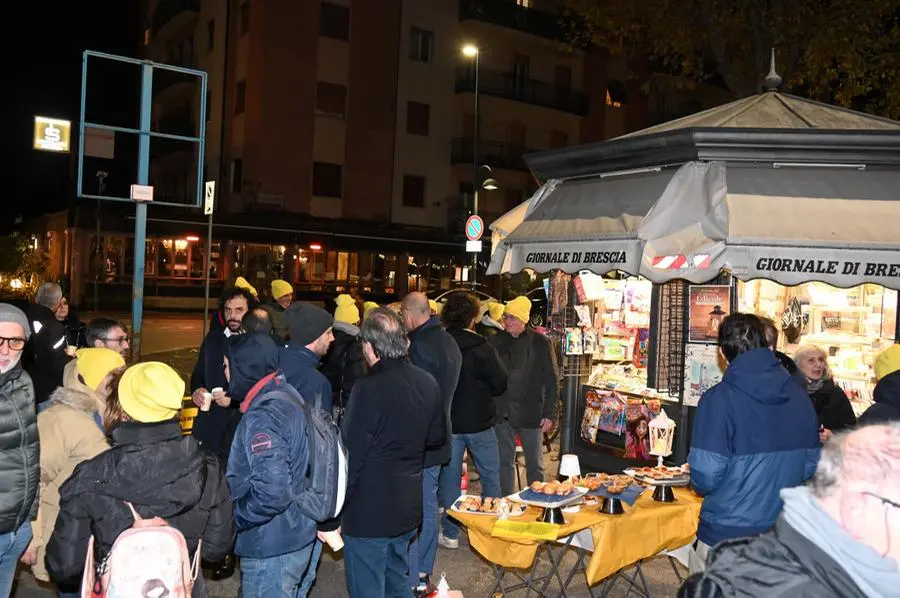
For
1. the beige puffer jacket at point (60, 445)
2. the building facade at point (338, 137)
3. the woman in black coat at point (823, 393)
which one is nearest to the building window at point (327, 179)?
the building facade at point (338, 137)

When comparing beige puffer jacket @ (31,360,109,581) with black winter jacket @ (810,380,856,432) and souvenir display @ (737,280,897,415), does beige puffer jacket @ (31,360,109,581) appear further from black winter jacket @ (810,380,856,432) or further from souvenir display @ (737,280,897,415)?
souvenir display @ (737,280,897,415)

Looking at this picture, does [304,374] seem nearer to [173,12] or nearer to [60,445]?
[60,445]

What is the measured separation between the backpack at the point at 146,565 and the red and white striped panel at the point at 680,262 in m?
4.68

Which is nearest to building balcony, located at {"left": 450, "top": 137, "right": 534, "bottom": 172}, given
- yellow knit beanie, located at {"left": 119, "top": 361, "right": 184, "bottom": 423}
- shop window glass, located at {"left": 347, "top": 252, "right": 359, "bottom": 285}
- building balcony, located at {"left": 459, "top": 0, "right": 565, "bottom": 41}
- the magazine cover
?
building balcony, located at {"left": 459, "top": 0, "right": 565, "bottom": 41}

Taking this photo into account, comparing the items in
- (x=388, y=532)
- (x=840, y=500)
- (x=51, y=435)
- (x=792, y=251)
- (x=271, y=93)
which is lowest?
(x=388, y=532)

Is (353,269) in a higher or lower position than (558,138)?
lower

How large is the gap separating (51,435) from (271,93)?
3041cm

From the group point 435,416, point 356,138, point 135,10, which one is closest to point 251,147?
point 356,138

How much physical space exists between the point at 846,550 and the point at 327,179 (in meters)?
33.7

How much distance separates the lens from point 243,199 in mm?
32656

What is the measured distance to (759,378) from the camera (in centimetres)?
383

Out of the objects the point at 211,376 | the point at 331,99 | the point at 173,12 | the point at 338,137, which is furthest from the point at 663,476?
the point at 173,12

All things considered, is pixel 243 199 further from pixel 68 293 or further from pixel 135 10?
pixel 135 10

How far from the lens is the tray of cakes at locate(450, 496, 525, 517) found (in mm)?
4838
